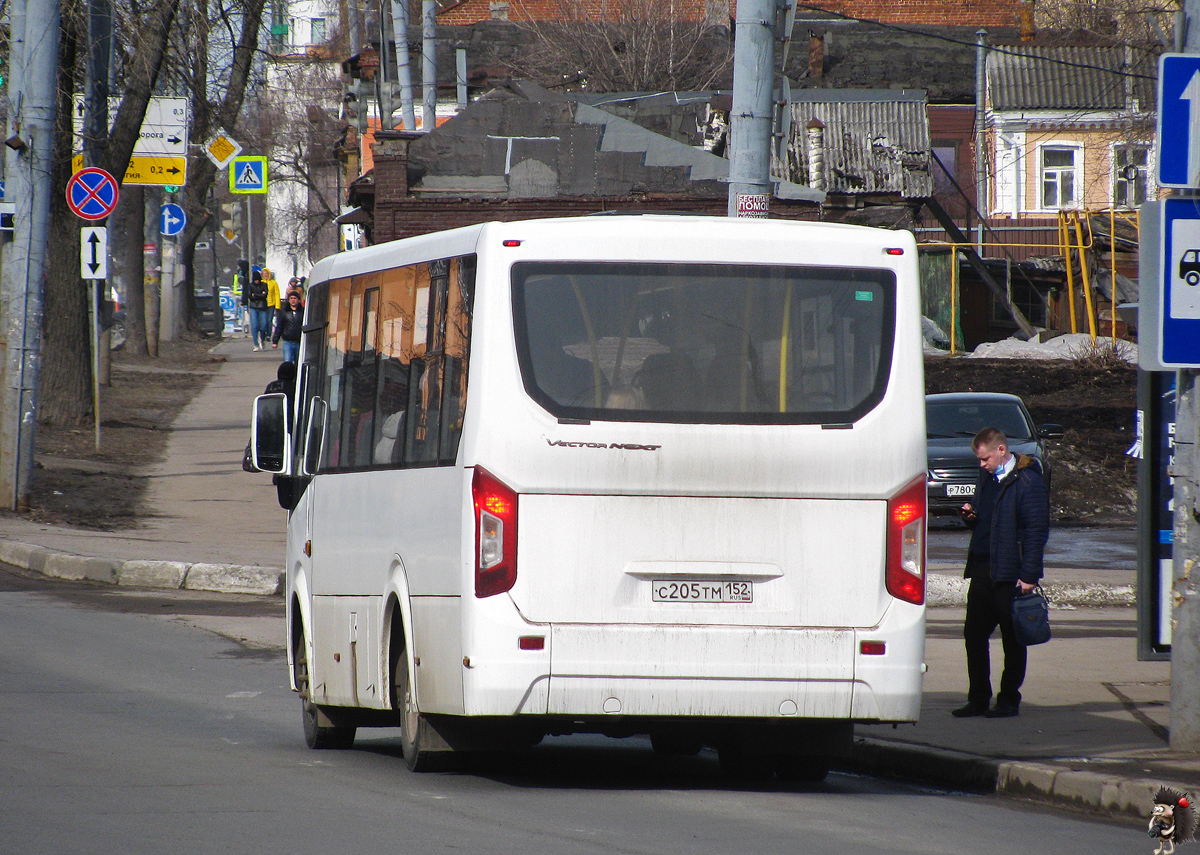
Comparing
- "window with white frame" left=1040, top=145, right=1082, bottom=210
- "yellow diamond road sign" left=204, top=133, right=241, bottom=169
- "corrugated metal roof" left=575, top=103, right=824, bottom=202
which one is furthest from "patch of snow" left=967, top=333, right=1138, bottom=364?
"window with white frame" left=1040, top=145, right=1082, bottom=210

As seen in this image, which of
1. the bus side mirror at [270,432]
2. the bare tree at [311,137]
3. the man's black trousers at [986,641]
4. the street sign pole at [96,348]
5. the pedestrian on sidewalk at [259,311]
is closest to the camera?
the bus side mirror at [270,432]

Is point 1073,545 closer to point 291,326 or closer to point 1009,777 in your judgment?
point 1009,777

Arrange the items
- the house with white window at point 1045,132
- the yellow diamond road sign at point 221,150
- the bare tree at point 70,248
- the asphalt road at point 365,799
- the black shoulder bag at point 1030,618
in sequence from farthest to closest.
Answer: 1. the house with white window at point 1045,132
2. the yellow diamond road sign at point 221,150
3. the bare tree at point 70,248
4. the black shoulder bag at point 1030,618
5. the asphalt road at point 365,799

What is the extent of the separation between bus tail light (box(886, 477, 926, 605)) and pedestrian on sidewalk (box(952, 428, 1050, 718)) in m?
2.57

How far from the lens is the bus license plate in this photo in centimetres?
742

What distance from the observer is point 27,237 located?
18922 mm

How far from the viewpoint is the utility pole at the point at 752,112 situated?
12406 mm

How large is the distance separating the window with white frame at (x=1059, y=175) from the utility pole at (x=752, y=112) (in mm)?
48436

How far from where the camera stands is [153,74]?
24984mm

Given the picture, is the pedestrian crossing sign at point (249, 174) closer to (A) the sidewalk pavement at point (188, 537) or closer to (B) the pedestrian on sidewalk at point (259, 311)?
(B) the pedestrian on sidewalk at point (259, 311)

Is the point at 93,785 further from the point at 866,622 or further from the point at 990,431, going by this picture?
the point at 990,431

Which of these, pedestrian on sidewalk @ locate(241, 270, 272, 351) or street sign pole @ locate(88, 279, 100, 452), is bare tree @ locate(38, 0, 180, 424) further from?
pedestrian on sidewalk @ locate(241, 270, 272, 351)

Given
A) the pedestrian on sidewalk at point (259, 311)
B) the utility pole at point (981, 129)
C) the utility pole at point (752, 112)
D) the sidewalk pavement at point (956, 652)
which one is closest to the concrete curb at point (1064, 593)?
the sidewalk pavement at point (956, 652)

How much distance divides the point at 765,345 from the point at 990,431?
3.11m
